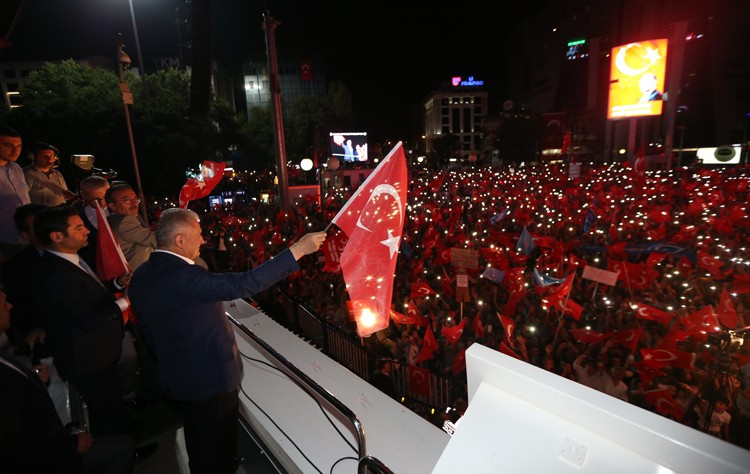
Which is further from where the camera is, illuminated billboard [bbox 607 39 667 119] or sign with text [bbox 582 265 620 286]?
illuminated billboard [bbox 607 39 667 119]

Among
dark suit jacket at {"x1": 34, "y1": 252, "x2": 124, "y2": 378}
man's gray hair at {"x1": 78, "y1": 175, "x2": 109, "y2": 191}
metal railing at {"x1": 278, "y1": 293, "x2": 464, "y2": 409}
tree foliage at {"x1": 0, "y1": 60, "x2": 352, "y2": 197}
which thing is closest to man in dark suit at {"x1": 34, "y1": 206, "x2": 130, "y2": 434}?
dark suit jacket at {"x1": 34, "y1": 252, "x2": 124, "y2": 378}

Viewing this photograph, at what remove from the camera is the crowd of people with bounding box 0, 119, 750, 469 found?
2.77m

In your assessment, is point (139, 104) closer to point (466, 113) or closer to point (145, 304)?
point (145, 304)

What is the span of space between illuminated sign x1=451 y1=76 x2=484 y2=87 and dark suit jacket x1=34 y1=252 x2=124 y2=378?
12851 centimetres

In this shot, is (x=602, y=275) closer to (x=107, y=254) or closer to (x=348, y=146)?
(x=107, y=254)

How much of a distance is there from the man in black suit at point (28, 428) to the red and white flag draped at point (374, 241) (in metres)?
1.83

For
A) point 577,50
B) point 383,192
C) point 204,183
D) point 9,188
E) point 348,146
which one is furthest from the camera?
point 577,50

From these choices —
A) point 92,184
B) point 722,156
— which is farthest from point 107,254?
point 722,156

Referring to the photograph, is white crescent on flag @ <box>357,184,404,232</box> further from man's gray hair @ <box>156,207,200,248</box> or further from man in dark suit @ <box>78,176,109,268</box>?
man in dark suit @ <box>78,176,109,268</box>

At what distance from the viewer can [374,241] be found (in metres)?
3.03

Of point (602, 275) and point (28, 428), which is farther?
point (602, 275)

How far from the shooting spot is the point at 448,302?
29.2 ft

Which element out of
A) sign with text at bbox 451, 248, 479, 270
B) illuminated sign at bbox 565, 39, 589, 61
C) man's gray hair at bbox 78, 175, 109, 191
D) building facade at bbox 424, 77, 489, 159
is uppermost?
illuminated sign at bbox 565, 39, 589, 61

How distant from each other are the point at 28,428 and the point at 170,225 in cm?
122
